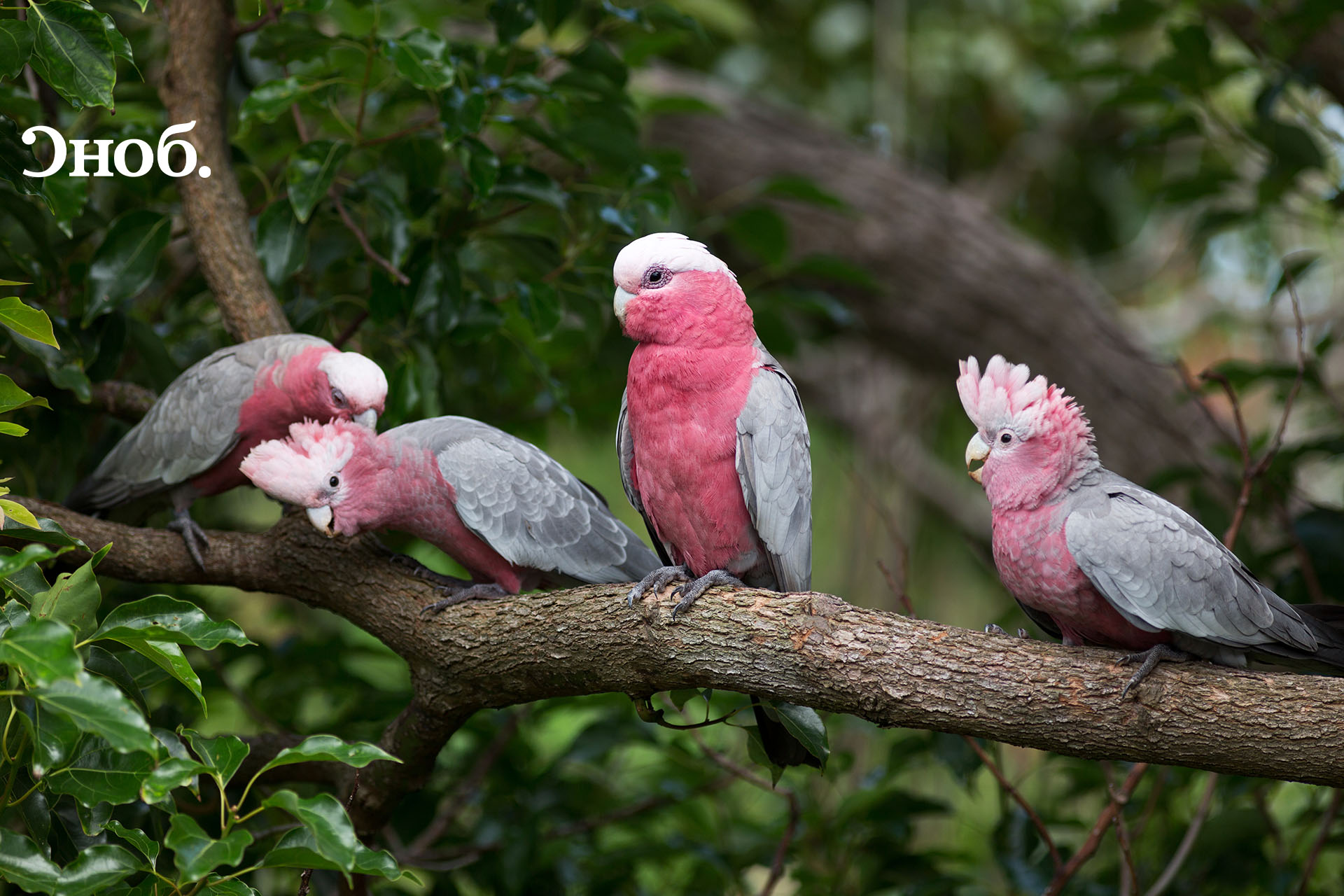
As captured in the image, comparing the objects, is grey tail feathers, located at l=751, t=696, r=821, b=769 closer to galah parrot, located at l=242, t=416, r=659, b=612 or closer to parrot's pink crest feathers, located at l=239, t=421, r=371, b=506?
galah parrot, located at l=242, t=416, r=659, b=612

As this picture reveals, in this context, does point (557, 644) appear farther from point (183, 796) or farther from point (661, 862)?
point (661, 862)

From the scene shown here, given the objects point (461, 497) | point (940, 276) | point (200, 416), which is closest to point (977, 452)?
point (461, 497)

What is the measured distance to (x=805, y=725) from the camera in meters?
2.32

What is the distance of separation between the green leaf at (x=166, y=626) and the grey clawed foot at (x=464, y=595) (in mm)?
772

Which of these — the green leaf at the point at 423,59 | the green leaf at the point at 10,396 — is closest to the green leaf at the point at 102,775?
the green leaf at the point at 10,396

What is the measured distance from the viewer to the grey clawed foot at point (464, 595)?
8.22 feet

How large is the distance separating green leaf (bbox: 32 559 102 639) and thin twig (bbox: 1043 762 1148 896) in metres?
2.23

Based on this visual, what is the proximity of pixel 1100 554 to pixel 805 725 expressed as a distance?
0.71 meters

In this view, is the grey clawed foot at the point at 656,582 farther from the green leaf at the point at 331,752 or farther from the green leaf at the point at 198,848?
the green leaf at the point at 198,848

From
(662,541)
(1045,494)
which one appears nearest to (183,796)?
(662,541)

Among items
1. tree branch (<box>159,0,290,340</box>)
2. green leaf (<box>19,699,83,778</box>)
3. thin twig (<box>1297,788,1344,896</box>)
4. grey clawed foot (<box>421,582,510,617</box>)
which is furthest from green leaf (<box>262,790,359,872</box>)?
thin twig (<box>1297,788,1344,896</box>)

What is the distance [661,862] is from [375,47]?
2641mm

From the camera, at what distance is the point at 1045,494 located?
2262mm

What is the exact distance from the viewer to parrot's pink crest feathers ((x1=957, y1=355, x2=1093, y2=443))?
2.25 m
